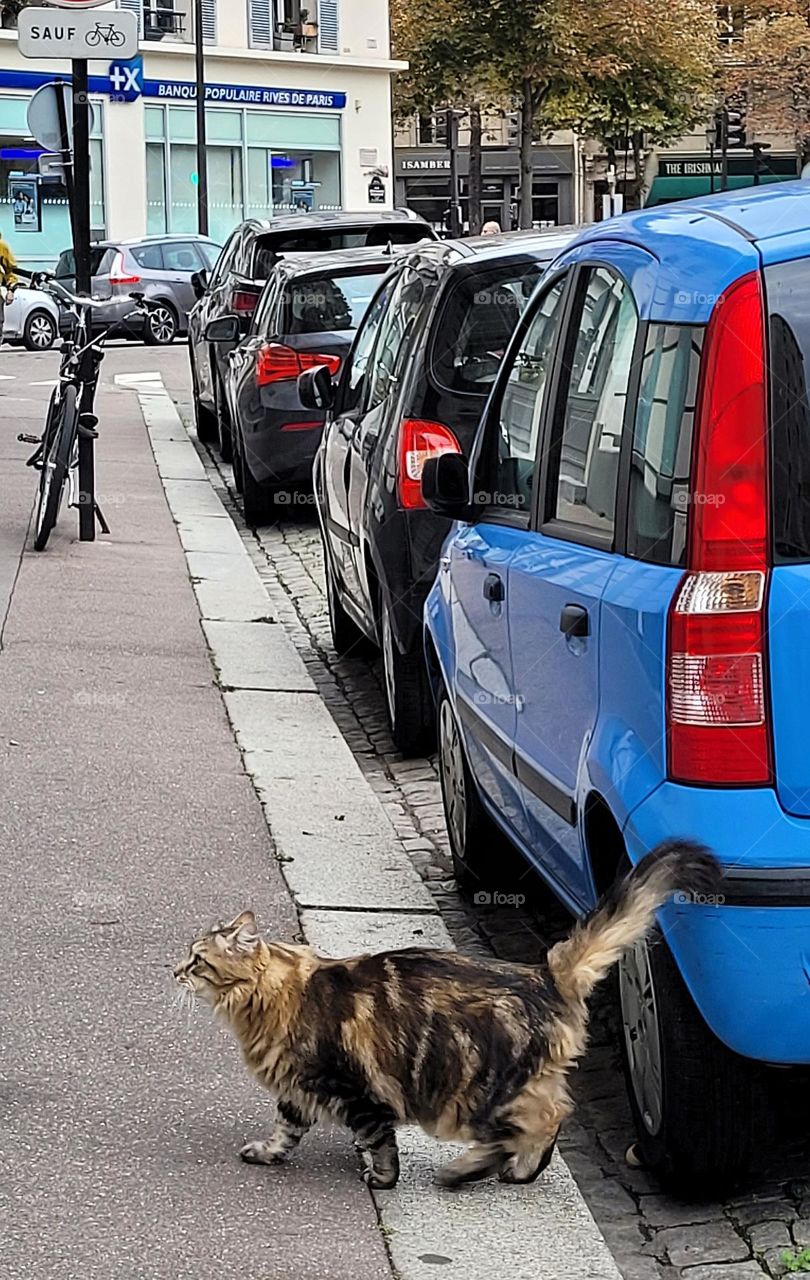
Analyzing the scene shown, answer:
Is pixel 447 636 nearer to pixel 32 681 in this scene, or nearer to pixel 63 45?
pixel 32 681

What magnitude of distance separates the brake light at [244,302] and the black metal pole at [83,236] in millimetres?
4159

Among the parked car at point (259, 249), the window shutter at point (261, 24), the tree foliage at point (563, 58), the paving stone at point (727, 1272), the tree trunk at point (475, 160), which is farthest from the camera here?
the tree trunk at point (475, 160)

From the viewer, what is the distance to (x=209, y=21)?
51.2 meters

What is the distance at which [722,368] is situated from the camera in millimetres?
3729

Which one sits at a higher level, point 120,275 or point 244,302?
point 244,302

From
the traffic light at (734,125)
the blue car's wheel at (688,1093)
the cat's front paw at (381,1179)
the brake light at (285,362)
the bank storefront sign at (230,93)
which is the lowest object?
the cat's front paw at (381,1179)

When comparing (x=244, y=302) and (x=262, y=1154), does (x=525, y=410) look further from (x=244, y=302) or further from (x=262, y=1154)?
(x=244, y=302)

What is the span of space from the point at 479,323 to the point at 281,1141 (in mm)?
4341

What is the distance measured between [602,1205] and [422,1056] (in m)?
0.51

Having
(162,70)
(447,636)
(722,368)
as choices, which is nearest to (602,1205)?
(722,368)

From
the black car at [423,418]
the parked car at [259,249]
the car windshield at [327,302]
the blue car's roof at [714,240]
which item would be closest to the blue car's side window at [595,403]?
the blue car's roof at [714,240]

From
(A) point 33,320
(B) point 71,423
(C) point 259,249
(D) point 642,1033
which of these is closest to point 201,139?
(A) point 33,320

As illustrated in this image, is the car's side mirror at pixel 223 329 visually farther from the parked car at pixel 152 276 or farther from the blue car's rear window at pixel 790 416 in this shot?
Result: the parked car at pixel 152 276

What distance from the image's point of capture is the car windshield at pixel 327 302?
523 inches
